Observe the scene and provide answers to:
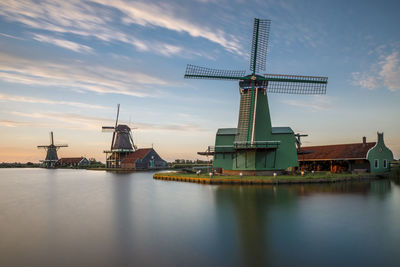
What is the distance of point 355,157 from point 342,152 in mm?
2258

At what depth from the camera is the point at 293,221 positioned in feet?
34.3

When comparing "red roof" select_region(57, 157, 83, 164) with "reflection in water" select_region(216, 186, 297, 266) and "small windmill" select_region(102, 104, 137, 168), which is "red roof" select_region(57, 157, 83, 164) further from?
"reflection in water" select_region(216, 186, 297, 266)

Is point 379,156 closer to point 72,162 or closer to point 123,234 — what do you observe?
point 123,234

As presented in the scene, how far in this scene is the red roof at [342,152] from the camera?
29031mm

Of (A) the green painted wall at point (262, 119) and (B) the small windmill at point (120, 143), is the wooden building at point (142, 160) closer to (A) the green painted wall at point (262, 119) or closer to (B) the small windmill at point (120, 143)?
(B) the small windmill at point (120, 143)

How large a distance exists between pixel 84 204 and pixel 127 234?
8.06 meters

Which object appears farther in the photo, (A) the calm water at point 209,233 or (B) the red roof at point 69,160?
(B) the red roof at point 69,160

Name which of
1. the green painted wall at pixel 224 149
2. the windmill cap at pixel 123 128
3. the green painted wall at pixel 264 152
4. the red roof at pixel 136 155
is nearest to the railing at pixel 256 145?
the green painted wall at pixel 264 152

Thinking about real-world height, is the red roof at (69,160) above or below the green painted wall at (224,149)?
below

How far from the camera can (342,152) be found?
31.1 m

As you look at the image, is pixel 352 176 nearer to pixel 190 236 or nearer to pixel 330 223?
pixel 330 223

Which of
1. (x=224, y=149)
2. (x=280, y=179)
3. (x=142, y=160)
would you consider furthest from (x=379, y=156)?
(x=142, y=160)

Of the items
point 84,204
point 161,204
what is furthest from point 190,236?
point 84,204

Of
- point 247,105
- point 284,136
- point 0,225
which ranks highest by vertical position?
point 247,105
